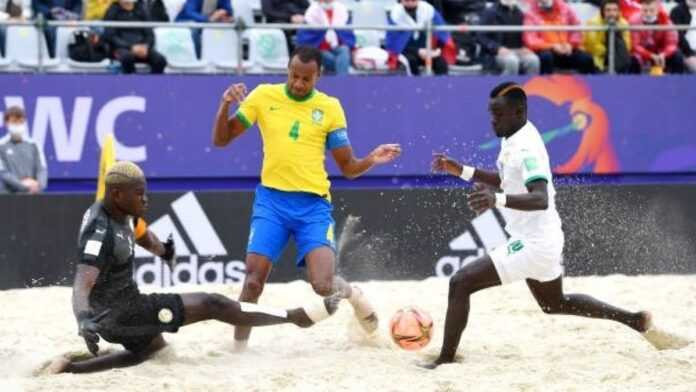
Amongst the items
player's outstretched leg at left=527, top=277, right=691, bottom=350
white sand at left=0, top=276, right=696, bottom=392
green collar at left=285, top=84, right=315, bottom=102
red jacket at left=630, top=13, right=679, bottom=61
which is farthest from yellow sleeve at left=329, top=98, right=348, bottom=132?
red jacket at left=630, top=13, right=679, bottom=61

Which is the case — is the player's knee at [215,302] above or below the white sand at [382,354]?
above

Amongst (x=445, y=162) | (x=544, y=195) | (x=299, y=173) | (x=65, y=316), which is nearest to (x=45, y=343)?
(x=65, y=316)

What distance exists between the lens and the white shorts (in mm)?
8352

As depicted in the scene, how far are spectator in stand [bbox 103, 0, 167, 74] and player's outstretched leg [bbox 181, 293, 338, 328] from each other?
6175 millimetres

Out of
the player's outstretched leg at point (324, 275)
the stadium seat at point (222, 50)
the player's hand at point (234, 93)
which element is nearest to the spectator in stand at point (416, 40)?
the stadium seat at point (222, 50)

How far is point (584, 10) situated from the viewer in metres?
16.3

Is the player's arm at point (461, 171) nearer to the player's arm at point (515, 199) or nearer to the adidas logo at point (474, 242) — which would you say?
the player's arm at point (515, 199)

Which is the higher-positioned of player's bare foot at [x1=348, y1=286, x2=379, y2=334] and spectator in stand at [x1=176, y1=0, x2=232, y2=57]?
spectator in stand at [x1=176, y1=0, x2=232, y2=57]

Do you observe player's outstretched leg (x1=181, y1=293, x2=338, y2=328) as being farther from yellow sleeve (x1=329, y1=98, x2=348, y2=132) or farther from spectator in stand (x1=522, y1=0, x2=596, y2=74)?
spectator in stand (x1=522, y1=0, x2=596, y2=74)

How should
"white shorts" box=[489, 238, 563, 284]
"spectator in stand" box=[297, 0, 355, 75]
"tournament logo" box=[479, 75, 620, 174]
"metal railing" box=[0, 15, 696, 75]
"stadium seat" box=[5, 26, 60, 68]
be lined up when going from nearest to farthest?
1. "white shorts" box=[489, 238, 563, 284]
2. "metal railing" box=[0, 15, 696, 75]
3. "stadium seat" box=[5, 26, 60, 68]
4. "spectator in stand" box=[297, 0, 355, 75]
5. "tournament logo" box=[479, 75, 620, 174]

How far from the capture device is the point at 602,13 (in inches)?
608

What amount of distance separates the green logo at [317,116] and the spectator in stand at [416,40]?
5.85 m

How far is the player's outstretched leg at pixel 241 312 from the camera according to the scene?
8102 mm

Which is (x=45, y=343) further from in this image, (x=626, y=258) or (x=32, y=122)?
(x=626, y=258)
